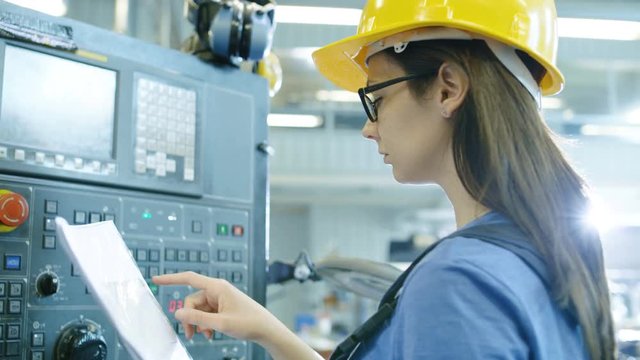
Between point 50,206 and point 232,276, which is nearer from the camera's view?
point 50,206

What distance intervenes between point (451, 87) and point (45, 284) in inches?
22.8

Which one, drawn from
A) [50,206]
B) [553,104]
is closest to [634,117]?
[553,104]

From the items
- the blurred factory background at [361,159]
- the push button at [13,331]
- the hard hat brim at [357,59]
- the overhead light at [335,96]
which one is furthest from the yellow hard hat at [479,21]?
the overhead light at [335,96]

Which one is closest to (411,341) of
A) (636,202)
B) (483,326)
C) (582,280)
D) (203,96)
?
(483,326)

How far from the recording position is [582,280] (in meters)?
0.70

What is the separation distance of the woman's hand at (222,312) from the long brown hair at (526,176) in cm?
30

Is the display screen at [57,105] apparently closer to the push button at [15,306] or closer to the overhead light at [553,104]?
the push button at [15,306]

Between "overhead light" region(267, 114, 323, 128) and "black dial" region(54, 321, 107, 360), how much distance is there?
239 inches

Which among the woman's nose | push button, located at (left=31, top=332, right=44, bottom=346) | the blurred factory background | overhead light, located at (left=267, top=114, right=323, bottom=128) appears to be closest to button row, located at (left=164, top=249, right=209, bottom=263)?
push button, located at (left=31, top=332, right=44, bottom=346)

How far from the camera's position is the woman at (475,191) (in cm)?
64

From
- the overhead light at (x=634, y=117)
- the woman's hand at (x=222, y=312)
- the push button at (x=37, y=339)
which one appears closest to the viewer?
the woman's hand at (x=222, y=312)

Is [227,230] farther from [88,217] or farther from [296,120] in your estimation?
[296,120]

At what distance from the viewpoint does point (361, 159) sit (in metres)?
6.75

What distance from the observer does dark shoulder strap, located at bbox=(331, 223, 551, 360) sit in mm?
700
